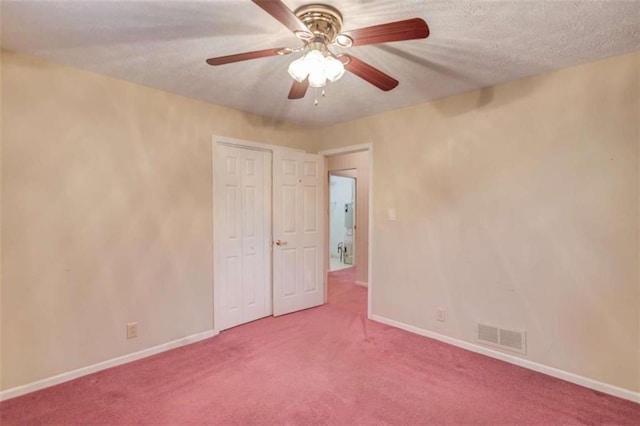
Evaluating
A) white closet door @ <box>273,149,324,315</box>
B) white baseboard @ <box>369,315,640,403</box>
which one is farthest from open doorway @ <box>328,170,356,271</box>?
white baseboard @ <box>369,315,640,403</box>

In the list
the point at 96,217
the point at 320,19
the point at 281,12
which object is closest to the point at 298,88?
the point at 320,19

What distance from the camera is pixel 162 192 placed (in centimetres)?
286

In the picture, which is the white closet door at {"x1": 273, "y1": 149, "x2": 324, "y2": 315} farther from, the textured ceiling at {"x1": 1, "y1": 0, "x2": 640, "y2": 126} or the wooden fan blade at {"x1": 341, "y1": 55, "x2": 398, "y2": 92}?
the wooden fan blade at {"x1": 341, "y1": 55, "x2": 398, "y2": 92}

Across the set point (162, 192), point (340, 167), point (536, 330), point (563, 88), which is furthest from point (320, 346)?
point (340, 167)

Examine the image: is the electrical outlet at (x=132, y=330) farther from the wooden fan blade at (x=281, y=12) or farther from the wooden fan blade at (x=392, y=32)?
the wooden fan blade at (x=392, y=32)

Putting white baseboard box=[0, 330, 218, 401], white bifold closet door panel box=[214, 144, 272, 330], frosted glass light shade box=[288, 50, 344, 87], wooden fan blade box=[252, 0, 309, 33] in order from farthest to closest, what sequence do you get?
white bifold closet door panel box=[214, 144, 272, 330] → white baseboard box=[0, 330, 218, 401] → frosted glass light shade box=[288, 50, 344, 87] → wooden fan blade box=[252, 0, 309, 33]

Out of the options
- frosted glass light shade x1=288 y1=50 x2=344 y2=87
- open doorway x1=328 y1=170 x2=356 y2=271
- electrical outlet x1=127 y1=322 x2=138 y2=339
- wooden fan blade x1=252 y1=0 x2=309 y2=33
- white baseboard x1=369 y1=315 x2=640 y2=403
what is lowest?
white baseboard x1=369 y1=315 x2=640 y2=403

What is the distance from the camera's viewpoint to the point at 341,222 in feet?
26.5

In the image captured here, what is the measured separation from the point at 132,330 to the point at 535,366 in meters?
3.36

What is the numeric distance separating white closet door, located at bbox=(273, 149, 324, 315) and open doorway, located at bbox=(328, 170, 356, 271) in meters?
3.42

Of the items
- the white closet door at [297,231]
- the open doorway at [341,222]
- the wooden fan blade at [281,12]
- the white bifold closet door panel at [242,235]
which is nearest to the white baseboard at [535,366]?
the white closet door at [297,231]

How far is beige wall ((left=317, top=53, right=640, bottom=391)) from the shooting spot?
221cm

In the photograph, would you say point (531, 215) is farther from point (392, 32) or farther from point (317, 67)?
point (317, 67)

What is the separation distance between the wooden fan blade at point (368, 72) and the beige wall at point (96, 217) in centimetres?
188
